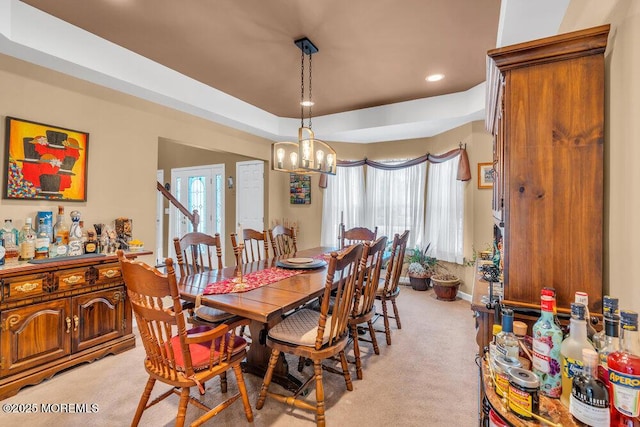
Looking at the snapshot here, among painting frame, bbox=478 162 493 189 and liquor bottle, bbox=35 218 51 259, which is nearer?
liquor bottle, bbox=35 218 51 259

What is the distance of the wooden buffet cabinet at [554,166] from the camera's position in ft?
4.00

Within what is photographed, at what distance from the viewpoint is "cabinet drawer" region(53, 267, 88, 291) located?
227cm

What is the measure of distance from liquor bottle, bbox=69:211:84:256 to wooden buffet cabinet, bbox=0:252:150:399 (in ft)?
0.61

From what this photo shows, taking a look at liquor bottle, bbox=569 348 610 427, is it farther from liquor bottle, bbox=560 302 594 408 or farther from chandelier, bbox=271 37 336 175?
chandelier, bbox=271 37 336 175

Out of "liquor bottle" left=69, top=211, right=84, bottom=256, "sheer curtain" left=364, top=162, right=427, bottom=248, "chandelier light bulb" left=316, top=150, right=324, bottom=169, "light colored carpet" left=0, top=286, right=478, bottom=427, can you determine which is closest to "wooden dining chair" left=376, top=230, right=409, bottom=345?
"light colored carpet" left=0, top=286, right=478, bottom=427

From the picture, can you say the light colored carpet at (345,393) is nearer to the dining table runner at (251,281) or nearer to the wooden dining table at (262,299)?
the wooden dining table at (262,299)

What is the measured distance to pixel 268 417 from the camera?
1.85 m

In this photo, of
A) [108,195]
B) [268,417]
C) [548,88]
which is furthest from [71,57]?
[548,88]

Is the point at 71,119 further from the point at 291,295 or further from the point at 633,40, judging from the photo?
the point at 633,40

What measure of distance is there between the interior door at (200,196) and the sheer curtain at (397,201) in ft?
9.72

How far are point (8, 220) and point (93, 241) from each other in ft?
1.82

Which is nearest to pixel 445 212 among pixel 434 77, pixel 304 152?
pixel 434 77

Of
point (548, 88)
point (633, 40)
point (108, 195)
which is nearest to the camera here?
point (633, 40)

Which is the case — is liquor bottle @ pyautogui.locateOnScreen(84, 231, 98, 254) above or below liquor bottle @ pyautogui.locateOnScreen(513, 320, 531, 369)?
above
